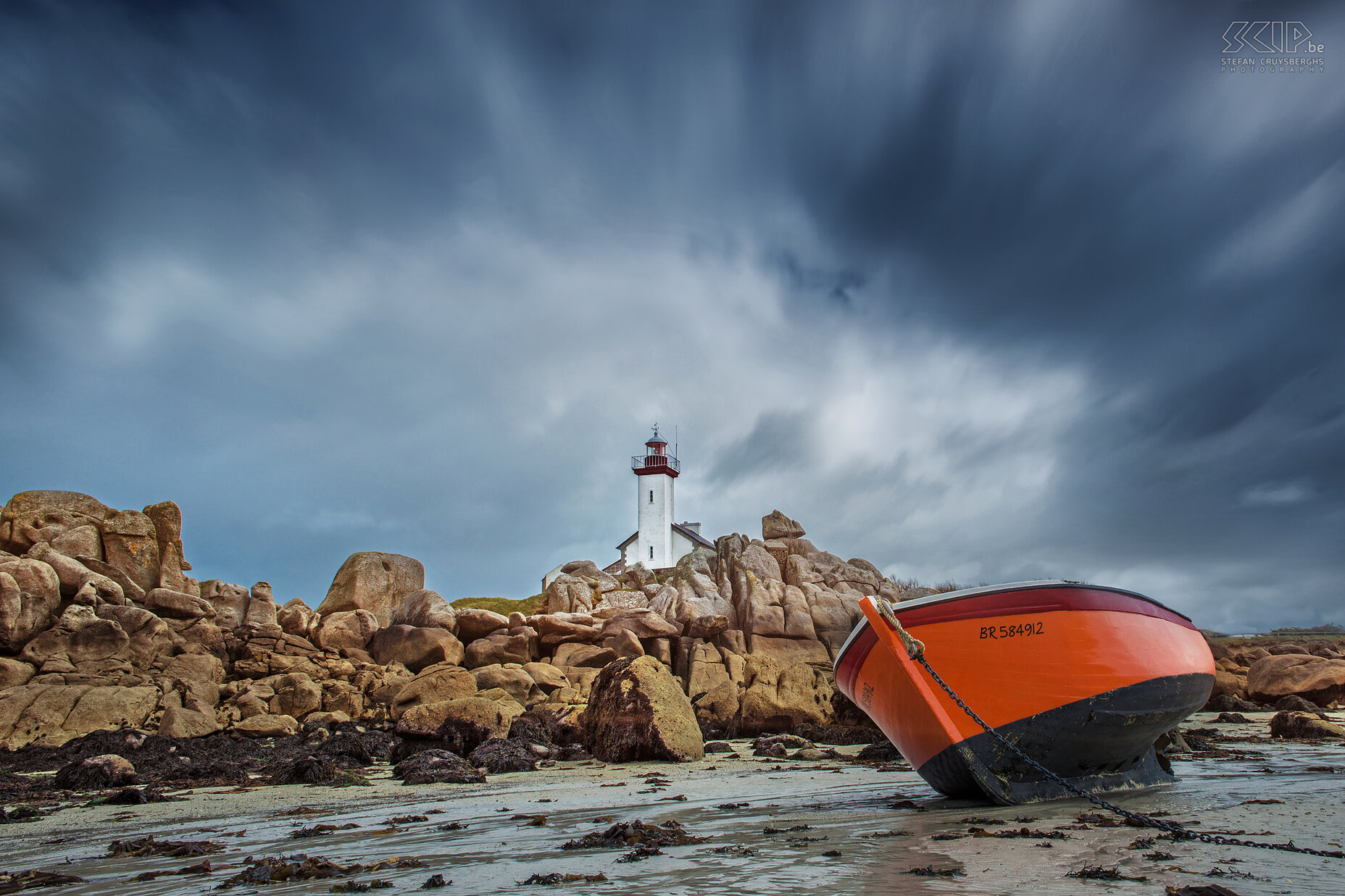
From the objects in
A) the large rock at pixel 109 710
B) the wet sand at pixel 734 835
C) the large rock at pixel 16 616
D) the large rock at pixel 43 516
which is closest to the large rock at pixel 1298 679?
the wet sand at pixel 734 835

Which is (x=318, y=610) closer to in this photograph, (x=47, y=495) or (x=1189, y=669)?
(x=47, y=495)

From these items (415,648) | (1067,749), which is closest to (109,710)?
(415,648)

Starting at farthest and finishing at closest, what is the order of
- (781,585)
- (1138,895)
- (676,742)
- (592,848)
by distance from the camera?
(781,585), (676,742), (592,848), (1138,895)

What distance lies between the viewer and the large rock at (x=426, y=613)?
26172mm

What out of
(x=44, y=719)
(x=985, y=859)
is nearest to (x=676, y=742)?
(x=985, y=859)

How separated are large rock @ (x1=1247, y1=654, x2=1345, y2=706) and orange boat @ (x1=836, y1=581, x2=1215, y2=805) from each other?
2044 centimetres

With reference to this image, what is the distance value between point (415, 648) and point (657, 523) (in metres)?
36.6

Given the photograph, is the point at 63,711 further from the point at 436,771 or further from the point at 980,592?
the point at 980,592

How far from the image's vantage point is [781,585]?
31.8m

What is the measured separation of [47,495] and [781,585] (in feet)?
85.3

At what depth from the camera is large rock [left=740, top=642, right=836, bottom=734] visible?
20.7 meters

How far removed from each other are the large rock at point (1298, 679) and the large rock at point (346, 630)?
30.2 m

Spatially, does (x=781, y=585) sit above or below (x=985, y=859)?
above

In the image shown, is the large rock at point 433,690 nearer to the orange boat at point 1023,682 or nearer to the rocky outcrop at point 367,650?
the rocky outcrop at point 367,650
